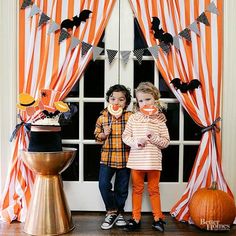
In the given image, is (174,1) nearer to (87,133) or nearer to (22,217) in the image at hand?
(87,133)

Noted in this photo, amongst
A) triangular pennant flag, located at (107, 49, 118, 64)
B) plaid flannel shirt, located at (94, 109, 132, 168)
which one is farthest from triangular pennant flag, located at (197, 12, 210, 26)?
plaid flannel shirt, located at (94, 109, 132, 168)

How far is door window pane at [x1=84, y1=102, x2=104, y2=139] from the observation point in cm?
278

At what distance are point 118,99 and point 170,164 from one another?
0.79m

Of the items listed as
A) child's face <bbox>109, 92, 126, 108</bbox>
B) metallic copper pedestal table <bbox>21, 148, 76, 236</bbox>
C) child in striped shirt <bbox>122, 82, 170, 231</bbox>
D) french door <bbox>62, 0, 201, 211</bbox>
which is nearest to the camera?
metallic copper pedestal table <bbox>21, 148, 76, 236</bbox>

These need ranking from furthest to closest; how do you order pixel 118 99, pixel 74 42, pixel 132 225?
pixel 74 42, pixel 118 99, pixel 132 225

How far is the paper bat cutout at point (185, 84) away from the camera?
8.54ft

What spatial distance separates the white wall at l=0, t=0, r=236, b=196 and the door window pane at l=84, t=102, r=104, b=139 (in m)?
0.61

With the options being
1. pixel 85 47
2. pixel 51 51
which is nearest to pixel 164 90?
pixel 85 47

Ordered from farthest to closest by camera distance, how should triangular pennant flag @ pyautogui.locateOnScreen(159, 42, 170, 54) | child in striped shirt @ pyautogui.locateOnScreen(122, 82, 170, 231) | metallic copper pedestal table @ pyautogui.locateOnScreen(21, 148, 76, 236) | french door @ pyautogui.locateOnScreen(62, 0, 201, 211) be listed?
french door @ pyautogui.locateOnScreen(62, 0, 201, 211)
triangular pennant flag @ pyautogui.locateOnScreen(159, 42, 170, 54)
child in striped shirt @ pyautogui.locateOnScreen(122, 82, 170, 231)
metallic copper pedestal table @ pyautogui.locateOnScreen(21, 148, 76, 236)

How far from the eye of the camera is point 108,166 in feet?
8.25

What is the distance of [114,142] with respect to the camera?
253 centimetres

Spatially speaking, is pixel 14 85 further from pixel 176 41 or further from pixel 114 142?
pixel 176 41

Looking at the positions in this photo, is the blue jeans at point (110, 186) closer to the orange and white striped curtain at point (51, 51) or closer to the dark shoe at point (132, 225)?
the dark shoe at point (132, 225)

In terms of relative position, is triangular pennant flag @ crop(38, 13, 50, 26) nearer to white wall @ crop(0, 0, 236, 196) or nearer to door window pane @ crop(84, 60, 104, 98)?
white wall @ crop(0, 0, 236, 196)
